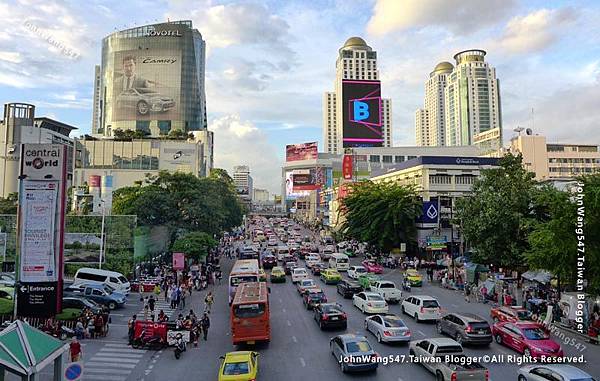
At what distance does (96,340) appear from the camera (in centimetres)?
2434

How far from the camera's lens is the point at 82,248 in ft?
140

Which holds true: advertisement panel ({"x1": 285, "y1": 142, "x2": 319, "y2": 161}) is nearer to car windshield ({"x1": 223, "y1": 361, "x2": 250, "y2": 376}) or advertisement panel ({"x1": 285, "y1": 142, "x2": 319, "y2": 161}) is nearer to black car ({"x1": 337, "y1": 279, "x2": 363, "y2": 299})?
black car ({"x1": 337, "y1": 279, "x2": 363, "y2": 299})

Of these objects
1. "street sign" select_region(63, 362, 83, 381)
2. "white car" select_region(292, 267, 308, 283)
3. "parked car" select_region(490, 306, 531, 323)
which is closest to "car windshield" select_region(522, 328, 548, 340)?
"parked car" select_region(490, 306, 531, 323)

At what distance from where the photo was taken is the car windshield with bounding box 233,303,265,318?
71.2 ft

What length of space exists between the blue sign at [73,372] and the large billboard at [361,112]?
105m

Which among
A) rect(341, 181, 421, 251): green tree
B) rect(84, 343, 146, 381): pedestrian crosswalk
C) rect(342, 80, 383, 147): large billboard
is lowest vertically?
rect(84, 343, 146, 381): pedestrian crosswalk

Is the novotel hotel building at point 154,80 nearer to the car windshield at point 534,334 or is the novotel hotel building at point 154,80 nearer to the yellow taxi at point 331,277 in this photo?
the yellow taxi at point 331,277

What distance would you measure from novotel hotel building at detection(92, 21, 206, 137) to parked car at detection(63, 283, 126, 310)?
134 metres

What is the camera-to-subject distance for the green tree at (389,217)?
58831 millimetres

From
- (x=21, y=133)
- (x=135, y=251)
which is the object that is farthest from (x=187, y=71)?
(x=135, y=251)

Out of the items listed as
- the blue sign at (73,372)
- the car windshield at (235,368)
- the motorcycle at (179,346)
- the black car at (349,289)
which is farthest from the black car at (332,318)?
the blue sign at (73,372)

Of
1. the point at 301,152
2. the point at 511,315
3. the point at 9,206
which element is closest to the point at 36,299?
the point at 511,315

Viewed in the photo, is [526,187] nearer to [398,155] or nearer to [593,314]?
[593,314]

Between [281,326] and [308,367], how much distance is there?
24.7ft
